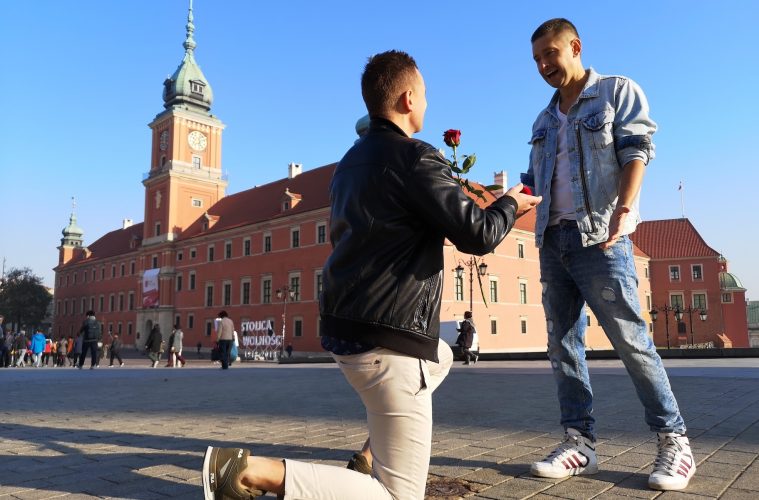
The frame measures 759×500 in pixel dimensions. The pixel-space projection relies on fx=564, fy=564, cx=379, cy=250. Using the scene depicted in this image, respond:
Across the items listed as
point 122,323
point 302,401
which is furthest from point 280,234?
point 302,401

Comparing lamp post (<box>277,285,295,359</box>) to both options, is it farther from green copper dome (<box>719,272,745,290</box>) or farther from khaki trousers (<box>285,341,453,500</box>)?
green copper dome (<box>719,272,745,290</box>)

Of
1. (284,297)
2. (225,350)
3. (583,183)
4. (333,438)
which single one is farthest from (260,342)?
(583,183)

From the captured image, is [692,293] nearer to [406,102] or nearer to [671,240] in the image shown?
[671,240]

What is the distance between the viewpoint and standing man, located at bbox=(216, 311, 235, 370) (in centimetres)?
1614

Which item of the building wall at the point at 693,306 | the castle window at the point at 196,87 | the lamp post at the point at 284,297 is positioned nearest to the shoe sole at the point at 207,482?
the lamp post at the point at 284,297

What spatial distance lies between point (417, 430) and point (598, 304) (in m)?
1.43

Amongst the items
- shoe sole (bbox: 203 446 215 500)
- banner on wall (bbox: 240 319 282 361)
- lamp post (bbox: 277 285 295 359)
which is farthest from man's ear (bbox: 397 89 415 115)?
lamp post (bbox: 277 285 295 359)

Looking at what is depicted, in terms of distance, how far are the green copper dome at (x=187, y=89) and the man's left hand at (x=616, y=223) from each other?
55989mm

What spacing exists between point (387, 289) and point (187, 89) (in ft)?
191

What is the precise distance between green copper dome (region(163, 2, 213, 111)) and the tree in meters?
31.1

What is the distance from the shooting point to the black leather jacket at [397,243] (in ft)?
6.25

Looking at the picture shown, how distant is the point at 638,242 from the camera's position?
59.3 metres

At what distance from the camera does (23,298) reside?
67.9 m

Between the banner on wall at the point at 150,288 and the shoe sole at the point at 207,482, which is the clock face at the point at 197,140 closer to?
the banner on wall at the point at 150,288
